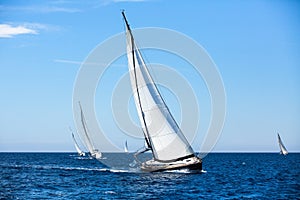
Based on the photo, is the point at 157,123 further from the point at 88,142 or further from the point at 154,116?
the point at 88,142

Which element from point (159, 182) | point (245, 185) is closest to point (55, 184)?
point (159, 182)

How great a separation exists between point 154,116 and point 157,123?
1.04m

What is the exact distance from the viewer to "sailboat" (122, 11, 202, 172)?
64.2 m

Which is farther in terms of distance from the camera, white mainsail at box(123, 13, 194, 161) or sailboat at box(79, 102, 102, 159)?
sailboat at box(79, 102, 102, 159)

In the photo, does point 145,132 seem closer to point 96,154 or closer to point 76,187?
point 76,187

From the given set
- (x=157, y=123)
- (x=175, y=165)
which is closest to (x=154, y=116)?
(x=157, y=123)

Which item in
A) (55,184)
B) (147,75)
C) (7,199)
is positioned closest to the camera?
(7,199)

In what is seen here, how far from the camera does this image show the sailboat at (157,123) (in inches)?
2530

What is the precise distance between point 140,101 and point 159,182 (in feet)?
44.0

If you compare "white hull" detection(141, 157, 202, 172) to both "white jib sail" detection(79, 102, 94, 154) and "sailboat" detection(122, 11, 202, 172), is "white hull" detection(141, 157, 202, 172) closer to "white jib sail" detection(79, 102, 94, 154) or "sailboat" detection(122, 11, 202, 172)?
"sailboat" detection(122, 11, 202, 172)

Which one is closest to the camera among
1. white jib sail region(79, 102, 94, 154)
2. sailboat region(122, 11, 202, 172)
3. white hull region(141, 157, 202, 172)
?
white hull region(141, 157, 202, 172)

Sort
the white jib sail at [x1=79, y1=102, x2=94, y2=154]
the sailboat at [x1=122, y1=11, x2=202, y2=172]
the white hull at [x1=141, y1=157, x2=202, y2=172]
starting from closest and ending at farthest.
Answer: the white hull at [x1=141, y1=157, x2=202, y2=172] → the sailboat at [x1=122, y1=11, x2=202, y2=172] → the white jib sail at [x1=79, y1=102, x2=94, y2=154]

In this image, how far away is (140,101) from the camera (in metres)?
65.1

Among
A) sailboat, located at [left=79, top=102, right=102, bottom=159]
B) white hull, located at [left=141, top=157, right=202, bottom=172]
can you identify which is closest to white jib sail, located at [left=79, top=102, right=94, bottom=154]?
sailboat, located at [left=79, top=102, right=102, bottom=159]
